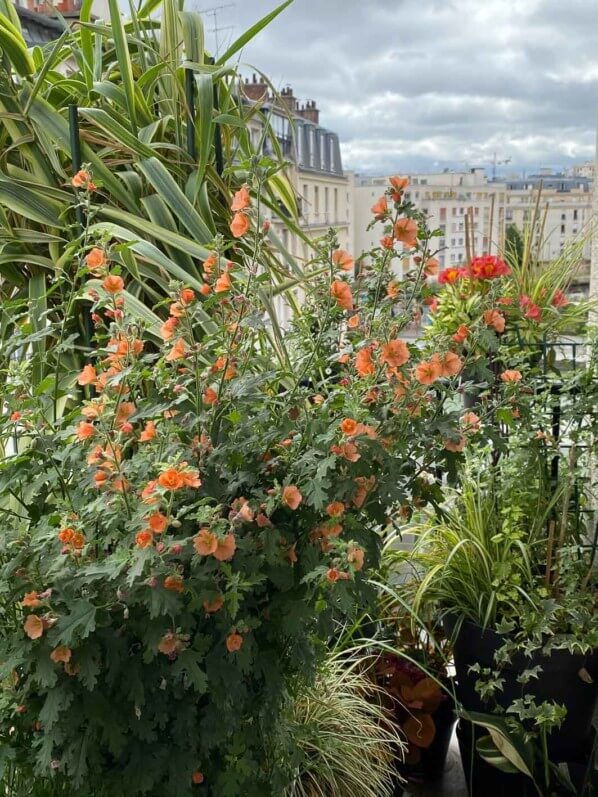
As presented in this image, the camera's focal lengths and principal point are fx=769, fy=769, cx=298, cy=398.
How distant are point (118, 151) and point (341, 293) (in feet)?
1.89

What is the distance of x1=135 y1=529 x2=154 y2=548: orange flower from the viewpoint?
0.74 meters

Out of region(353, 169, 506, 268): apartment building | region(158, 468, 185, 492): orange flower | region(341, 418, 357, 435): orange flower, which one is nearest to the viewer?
region(158, 468, 185, 492): orange flower

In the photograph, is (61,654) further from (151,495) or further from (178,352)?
(178,352)

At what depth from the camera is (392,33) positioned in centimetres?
194

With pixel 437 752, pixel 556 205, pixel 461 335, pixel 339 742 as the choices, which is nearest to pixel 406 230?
pixel 461 335

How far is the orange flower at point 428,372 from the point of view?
2.99 ft

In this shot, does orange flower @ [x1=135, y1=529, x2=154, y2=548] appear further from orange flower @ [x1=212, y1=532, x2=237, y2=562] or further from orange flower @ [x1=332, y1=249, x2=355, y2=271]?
orange flower @ [x1=332, y1=249, x2=355, y2=271]

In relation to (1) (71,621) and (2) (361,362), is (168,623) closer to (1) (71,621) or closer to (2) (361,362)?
(1) (71,621)

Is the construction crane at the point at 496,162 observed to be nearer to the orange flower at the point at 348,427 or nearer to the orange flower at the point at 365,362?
the orange flower at the point at 365,362

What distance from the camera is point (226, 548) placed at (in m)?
0.77

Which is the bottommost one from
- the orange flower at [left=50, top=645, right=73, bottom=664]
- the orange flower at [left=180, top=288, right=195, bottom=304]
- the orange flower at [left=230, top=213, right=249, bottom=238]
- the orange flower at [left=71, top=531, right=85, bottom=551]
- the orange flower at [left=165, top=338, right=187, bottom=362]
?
the orange flower at [left=50, top=645, right=73, bottom=664]

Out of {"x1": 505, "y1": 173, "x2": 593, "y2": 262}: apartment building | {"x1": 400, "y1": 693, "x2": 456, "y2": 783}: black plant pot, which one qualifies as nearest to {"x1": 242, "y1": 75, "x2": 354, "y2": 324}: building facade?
{"x1": 505, "y1": 173, "x2": 593, "y2": 262}: apartment building

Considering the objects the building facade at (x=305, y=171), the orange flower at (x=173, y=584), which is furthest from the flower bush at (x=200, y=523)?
the building facade at (x=305, y=171)

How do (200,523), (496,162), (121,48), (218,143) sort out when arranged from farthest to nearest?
(496,162) → (218,143) → (121,48) → (200,523)
